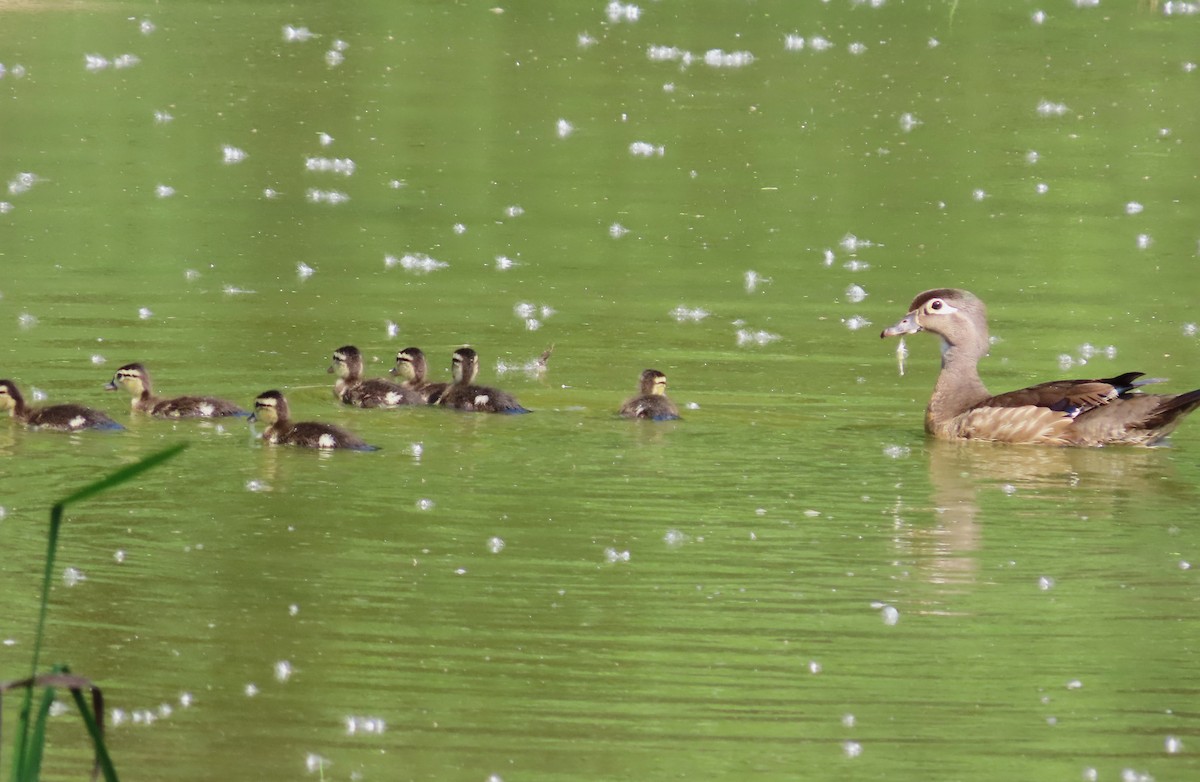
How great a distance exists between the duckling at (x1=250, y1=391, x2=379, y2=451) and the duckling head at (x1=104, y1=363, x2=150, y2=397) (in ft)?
2.45

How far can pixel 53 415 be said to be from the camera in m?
11.7

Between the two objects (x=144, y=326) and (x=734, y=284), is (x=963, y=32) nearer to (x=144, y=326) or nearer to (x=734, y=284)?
(x=734, y=284)

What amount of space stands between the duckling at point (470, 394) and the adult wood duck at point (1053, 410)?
225 cm

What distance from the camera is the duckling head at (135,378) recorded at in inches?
485

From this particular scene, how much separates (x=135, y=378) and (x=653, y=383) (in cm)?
271

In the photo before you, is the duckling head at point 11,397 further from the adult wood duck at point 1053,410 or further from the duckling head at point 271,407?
the adult wood duck at point 1053,410

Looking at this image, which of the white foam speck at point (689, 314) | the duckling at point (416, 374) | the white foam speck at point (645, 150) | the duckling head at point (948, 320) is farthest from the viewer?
the white foam speck at point (645, 150)

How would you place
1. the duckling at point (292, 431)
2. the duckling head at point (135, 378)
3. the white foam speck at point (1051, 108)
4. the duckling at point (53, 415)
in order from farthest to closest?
the white foam speck at point (1051, 108) → the duckling head at point (135, 378) → the duckling at point (53, 415) → the duckling at point (292, 431)

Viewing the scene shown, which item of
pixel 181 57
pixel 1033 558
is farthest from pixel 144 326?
pixel 181 57

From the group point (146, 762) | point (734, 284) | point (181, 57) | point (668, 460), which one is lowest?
point (146, 762)

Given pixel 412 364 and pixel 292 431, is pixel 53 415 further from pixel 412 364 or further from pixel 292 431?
pixel 412 364

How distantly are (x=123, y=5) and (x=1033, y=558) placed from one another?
22.2 meters

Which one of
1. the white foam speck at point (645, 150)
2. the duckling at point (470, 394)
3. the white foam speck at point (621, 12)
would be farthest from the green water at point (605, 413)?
the white foam speck at point (621, 12)

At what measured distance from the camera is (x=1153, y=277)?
17.0 metres
